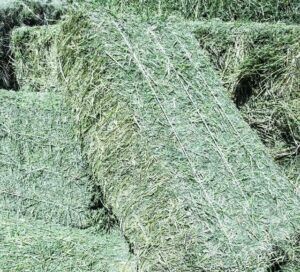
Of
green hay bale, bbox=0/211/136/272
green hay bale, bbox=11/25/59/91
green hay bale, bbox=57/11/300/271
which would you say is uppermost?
green hay bale, bbox=57/11/300/271

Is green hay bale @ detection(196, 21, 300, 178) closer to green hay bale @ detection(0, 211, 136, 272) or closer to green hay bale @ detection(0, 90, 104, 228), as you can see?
green hay bale @ detection(0, 90, 104, 228)

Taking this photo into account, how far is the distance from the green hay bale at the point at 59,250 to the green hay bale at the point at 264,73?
137 cm

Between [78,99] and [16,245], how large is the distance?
98 cm

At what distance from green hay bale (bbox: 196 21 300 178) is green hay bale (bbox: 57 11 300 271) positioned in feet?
1.38

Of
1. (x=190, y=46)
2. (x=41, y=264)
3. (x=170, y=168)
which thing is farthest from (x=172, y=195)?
(x=190, y=46)

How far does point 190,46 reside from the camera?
4621 mm

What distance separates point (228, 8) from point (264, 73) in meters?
0.87

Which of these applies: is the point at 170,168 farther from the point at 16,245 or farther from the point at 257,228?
the point at 16,245

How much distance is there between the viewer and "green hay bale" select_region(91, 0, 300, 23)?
18.0 ft

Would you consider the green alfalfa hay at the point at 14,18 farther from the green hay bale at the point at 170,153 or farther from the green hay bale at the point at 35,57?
the green hay bale at the point at 170,153

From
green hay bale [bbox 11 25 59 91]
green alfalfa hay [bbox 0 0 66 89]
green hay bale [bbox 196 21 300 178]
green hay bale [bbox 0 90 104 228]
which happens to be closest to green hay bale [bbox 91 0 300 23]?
green hay bale [bbox 196 21 300 178]

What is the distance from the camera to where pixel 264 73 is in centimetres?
487

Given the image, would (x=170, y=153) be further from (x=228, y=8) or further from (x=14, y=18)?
(x=14, y=18)

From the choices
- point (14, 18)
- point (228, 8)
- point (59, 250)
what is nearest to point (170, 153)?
point (59, 250)
